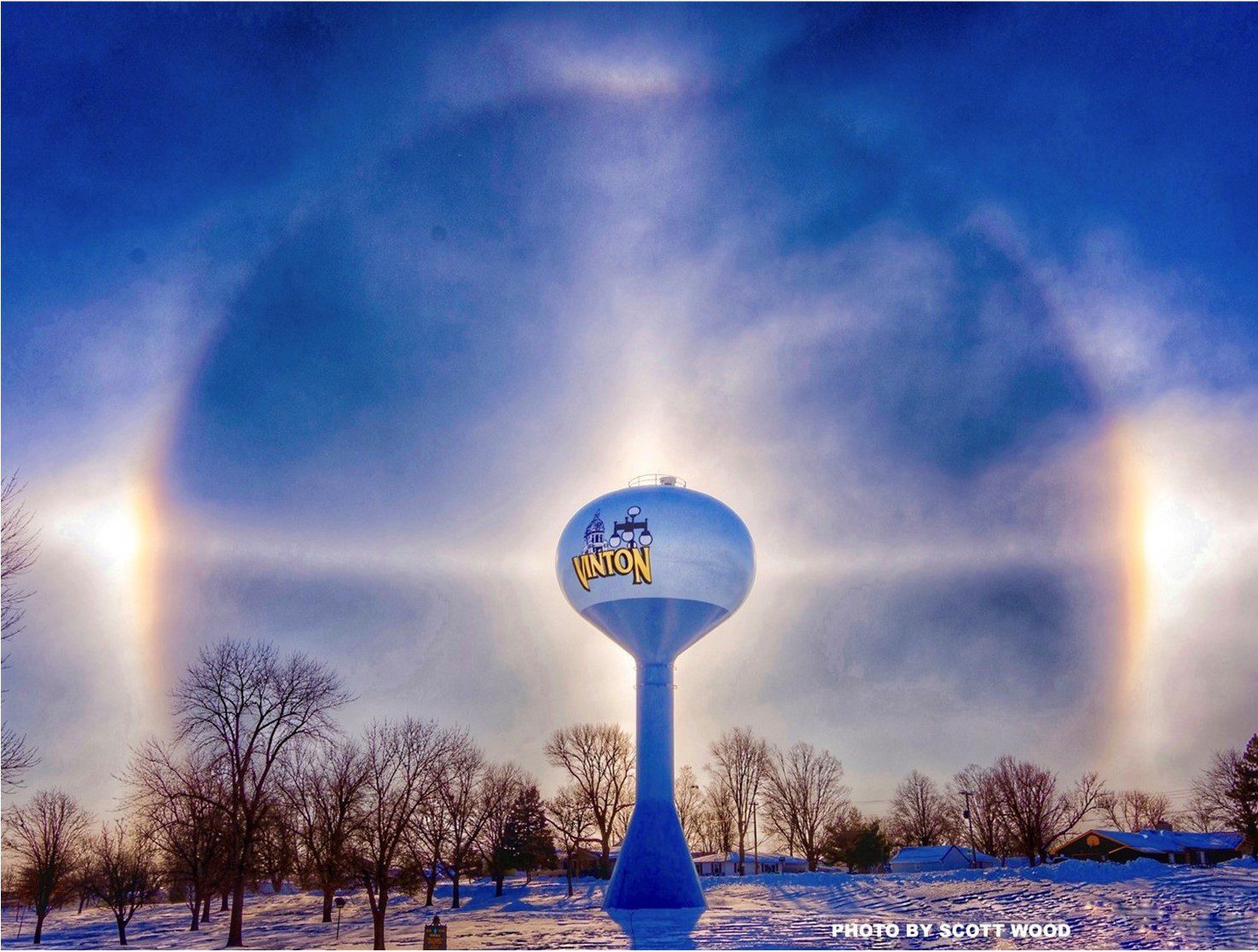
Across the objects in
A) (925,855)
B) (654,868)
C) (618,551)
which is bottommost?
(925,855)

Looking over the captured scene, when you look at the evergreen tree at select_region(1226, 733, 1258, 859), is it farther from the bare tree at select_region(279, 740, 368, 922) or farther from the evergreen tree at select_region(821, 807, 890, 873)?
the bare tree at select_region(279, 740, 368, 922)

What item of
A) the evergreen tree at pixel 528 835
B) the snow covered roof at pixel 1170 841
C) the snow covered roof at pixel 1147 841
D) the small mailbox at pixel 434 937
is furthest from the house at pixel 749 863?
the small mailbox at pixel 434 937

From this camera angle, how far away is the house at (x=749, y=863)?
7369cm

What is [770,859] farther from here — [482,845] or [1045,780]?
[482,845]

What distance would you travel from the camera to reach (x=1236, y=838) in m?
66.2

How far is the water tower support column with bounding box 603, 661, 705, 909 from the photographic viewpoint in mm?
28266

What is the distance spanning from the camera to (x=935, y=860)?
65.8 meters

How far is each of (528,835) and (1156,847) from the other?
1657 inches

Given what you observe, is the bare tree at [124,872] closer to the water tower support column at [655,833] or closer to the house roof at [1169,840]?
the water tower support column at [655,833]

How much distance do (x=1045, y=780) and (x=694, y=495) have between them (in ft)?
176

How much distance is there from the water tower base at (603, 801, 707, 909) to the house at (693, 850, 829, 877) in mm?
45911

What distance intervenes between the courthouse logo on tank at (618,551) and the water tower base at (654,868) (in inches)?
299

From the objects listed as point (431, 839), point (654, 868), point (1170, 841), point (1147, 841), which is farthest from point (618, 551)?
point (1170, 841)

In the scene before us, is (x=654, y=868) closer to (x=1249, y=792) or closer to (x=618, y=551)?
(x=618, y=551)
